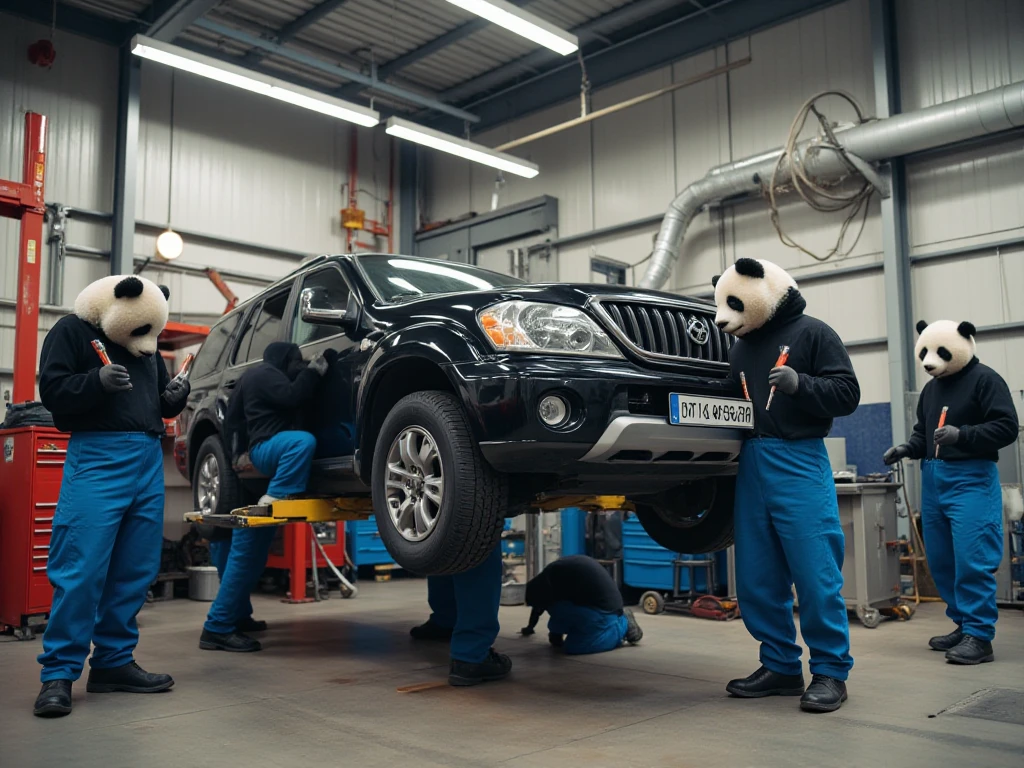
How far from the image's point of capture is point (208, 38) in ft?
38.7

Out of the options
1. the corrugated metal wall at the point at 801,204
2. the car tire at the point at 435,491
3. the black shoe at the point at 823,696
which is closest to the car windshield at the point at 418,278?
the car tire at the point at 435,491

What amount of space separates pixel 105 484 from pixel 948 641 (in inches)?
160

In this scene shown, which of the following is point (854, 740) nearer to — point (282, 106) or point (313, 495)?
point (313, 495)

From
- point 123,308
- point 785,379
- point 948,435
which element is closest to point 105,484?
point 123,308

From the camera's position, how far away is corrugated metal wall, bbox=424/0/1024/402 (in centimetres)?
880

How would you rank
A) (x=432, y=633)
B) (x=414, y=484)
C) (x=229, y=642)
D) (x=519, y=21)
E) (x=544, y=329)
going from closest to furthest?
(x=544, y=329) → (x=414, y=484) → (x=229, y=642) → (x=432, y=633) → (x=519, y=21)

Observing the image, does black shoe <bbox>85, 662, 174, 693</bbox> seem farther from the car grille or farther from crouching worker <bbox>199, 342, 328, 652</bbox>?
the car grille

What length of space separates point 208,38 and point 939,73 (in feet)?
29.1

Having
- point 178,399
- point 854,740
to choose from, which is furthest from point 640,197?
point 854,740

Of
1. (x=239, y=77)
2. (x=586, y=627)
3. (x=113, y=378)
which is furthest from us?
(x=239, y=77)

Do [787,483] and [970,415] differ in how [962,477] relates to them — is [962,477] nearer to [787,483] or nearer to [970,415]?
[970,415]

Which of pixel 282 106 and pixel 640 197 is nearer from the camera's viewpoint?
pixel 640 197

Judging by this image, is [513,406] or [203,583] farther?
[203,583]

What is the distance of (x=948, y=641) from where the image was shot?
4598mm
